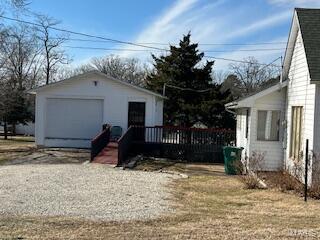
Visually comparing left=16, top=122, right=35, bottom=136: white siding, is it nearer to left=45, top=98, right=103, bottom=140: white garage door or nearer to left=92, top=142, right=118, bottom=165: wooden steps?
left=45, top=98, right=103, bottom=140: white garage door

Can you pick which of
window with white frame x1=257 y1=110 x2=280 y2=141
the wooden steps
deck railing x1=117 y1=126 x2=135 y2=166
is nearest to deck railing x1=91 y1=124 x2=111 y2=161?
the wooden steps

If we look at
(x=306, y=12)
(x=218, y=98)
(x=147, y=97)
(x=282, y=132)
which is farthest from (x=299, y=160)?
(x=218, y=98)

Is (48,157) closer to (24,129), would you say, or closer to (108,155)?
(108,155)

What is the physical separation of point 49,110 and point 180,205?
56.4 ft

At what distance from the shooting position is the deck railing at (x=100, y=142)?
21.0 meters

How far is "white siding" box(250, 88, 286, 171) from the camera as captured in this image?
17.5 meters

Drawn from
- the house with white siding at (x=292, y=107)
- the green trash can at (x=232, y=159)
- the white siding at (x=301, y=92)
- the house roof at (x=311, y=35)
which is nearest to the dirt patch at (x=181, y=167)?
the green trash can at (x=232, y=159)

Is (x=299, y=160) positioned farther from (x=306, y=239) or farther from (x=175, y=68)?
(x=175, y=68)

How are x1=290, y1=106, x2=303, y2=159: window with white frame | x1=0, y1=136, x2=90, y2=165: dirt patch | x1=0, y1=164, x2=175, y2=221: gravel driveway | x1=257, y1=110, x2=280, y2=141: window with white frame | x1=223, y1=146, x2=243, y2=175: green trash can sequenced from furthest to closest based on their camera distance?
x1=0, y1=136, x2=90, y2=165: dirt patch, x1=223, y1=146, x2=243, y2=175: green trash can, x1=257, y1=110, x2=280, y2=141: window with white frame, x1=290, y1=106, x2=303, y2=159: window with white frame, x1=0, y1=164, x2=175, y2=221: gravel driveway

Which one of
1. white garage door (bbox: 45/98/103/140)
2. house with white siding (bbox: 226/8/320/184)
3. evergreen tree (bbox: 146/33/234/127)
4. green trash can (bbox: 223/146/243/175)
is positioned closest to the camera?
house with white siding (bbox: 226/8/320/184)

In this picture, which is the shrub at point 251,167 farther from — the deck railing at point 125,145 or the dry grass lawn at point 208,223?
the deck railing at point 125,145

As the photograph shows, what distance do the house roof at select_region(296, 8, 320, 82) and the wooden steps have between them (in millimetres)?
9010

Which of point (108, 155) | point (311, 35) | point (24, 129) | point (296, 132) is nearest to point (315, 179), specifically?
point (296, 132)

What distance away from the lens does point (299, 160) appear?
47.5 feet
